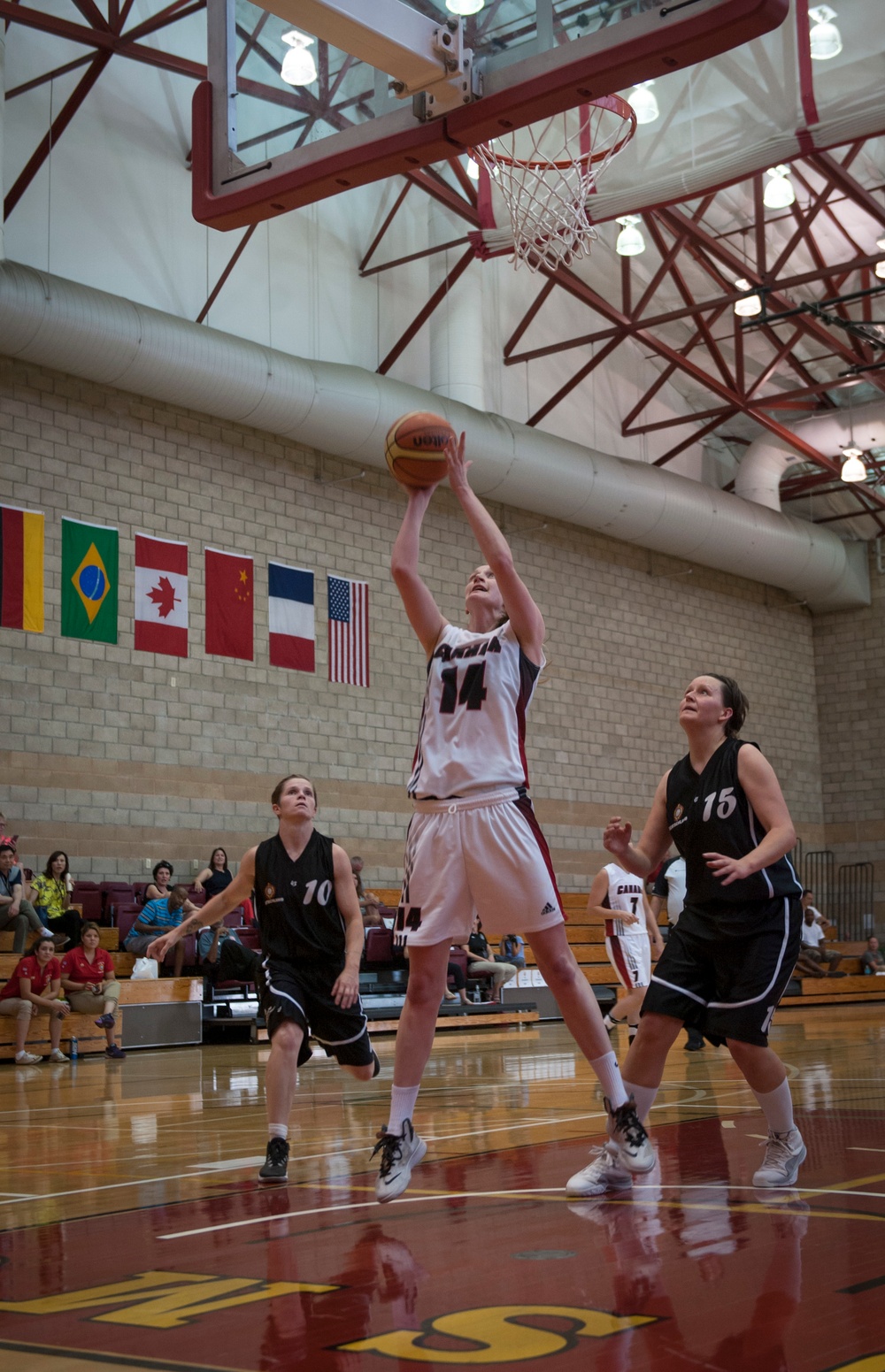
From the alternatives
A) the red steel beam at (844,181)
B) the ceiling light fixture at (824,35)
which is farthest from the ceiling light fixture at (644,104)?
the red steel beam at (844,181)

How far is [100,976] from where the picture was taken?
39.5ft

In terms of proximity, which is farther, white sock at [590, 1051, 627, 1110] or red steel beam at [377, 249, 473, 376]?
red steel beam at [377, 249, 473, 376]

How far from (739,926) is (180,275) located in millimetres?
14254

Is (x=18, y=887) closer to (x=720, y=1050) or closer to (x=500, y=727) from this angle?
(x=720, y=1050)

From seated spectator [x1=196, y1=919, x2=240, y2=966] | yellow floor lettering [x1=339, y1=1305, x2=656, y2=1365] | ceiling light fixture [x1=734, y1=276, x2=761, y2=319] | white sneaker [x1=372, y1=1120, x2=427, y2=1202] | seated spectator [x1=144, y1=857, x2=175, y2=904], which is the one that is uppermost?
ceiling light fixture [x1=734, y1=276, x2=761, y2=319]

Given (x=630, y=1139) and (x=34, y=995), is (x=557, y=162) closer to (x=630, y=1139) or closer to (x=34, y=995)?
(x=34, y=995)

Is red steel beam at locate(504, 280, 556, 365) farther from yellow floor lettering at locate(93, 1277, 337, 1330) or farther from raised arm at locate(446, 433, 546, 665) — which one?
yellow floor lettering at locate(93, 1277, 337, 1330)

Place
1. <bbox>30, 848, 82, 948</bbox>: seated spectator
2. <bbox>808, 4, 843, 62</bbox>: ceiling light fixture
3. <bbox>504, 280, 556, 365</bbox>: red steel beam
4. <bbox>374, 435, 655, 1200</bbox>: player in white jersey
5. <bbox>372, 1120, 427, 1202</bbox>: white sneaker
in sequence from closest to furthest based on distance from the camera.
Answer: <bbox>372, 1120, 427, 1202</bbox>: white sneaker, <bbox>374, 435, 655, 1200</bbox>: player in white jersey, <bbox>808, 4, 843, 62</bbox>: ceiling light fixture, <bbox>30, 848, 82, 948</bbox>: seated spectator, <bbox>504, 280, 556, 365</bbox>: red steel beam

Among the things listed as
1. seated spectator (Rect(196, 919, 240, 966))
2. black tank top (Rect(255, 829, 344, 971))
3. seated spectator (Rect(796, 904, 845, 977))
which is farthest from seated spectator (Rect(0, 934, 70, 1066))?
seated spectator (Rect(796, 904, 845, 977))

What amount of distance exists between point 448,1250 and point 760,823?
1702 millimetres

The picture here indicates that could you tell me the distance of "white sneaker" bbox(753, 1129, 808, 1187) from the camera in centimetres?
410

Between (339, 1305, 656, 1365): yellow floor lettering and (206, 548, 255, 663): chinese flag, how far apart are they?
14.3 m

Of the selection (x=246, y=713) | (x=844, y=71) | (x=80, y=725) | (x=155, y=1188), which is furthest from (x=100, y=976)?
(x=844, y=71)

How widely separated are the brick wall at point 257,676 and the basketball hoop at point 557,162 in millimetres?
6172
